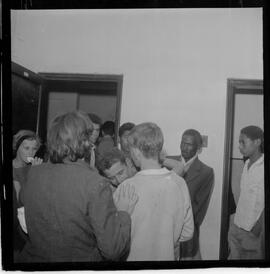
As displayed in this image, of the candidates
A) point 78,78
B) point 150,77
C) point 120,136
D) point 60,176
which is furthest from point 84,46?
point 60,176

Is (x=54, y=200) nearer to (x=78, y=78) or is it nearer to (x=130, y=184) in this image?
(x=130, y=184)

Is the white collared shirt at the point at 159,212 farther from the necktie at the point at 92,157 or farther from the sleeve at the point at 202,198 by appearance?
the necktie at the point at 92,157

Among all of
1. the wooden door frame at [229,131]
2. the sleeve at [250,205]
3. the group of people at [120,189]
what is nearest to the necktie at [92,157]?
the group of people at [120,189]

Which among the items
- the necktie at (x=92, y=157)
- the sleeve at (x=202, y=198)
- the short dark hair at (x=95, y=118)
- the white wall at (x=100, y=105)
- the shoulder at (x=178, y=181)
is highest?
the white wall at (x=100, y=105)

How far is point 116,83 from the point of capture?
171 centimetres

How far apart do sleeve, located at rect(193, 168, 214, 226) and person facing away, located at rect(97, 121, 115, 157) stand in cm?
→ 49

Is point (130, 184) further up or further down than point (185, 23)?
further down

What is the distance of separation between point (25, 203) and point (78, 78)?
0.66m

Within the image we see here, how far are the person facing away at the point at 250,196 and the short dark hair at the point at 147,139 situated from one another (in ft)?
1.35

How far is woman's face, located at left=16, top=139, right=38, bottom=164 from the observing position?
1711 mm

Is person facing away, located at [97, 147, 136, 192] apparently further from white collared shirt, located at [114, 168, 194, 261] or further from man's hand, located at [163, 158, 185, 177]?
man's hand, located at [163, 158, 185, 177]

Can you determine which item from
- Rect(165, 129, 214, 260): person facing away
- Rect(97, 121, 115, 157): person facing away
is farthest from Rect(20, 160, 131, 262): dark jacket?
Rect(165, 129, 214, 260): person facing away

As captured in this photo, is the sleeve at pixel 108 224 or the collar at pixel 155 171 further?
the collar at pixel 155 171

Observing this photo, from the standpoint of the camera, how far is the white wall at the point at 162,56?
1714 mm
